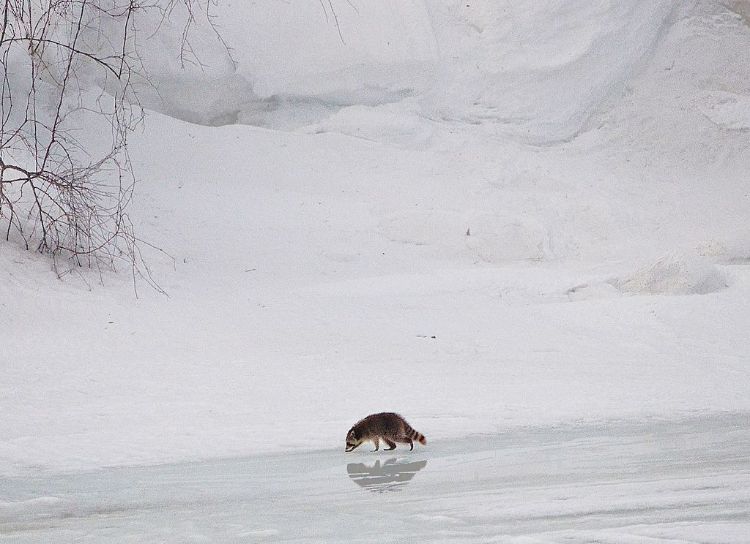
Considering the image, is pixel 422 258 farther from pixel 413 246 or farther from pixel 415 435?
pixel 415 435

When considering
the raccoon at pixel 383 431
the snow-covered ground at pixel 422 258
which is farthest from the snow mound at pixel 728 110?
the raccoon at pixel 383 431

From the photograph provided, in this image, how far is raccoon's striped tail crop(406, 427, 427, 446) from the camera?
527 cm

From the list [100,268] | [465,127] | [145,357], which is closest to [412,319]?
[145,357]

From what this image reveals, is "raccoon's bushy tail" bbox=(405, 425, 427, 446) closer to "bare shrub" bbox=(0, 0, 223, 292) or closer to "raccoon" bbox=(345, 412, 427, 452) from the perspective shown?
"raccoon" bbox=(345, 412, 427, 452)

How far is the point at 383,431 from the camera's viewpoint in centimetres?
524

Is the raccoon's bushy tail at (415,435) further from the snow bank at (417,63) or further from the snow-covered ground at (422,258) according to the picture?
the snow bank at (417,63)

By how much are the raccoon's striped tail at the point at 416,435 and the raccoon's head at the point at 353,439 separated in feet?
0.80

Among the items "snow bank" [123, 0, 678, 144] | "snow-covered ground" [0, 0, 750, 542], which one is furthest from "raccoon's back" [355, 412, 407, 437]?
"snow bank" [123, 0, 678, 144]

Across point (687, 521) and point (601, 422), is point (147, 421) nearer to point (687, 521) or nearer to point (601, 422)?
point (601, 422)

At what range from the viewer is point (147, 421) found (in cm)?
607

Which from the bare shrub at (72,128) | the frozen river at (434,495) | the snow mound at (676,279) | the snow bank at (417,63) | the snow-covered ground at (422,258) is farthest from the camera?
the snow bank at (417,63)

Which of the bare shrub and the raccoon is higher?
the bare shrub

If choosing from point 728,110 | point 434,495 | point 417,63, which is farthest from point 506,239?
point 434,495

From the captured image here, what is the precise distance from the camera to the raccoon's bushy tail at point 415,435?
17.3 ft
